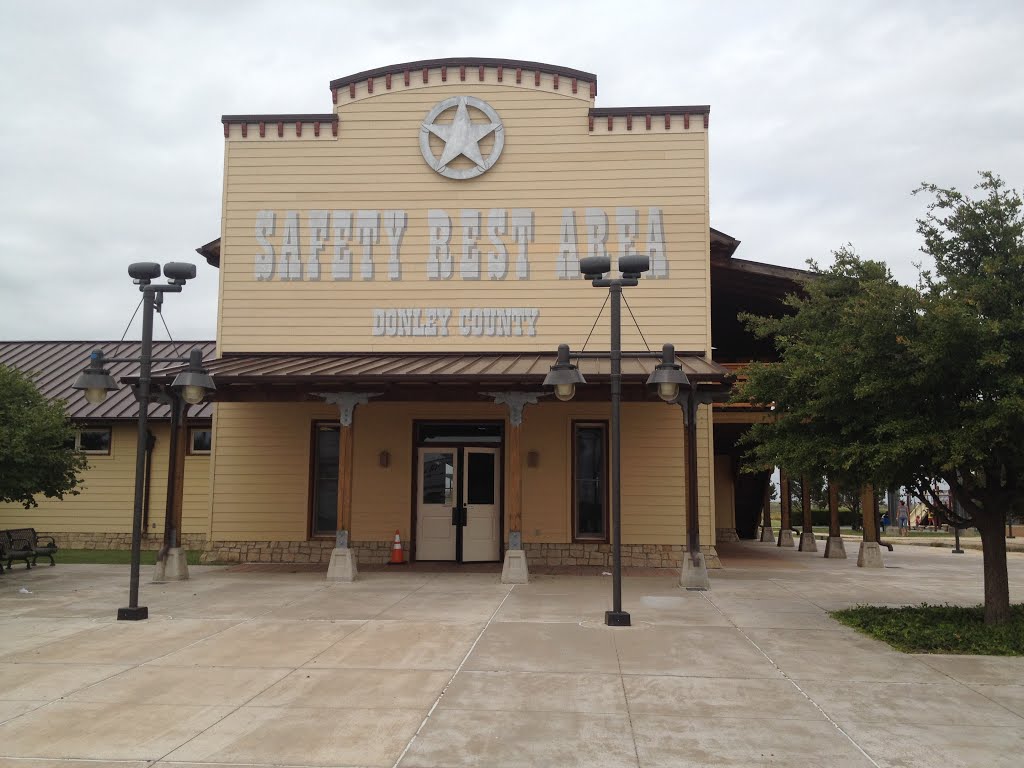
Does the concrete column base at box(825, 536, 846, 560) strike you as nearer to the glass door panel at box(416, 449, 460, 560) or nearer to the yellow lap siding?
the glass door panel at box(416, 449, 460, 560)

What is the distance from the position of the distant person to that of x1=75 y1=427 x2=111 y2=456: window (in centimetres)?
2947

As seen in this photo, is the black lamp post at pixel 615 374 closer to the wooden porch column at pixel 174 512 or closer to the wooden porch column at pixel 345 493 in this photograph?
the wooden porch column at pixel 345 493

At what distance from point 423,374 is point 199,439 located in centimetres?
1021

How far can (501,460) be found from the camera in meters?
17.2

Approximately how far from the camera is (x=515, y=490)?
47.0ft

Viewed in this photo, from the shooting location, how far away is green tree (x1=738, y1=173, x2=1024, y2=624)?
8.77 meters

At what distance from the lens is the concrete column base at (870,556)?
17516 mm

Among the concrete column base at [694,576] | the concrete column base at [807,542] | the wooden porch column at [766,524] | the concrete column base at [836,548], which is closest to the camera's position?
the concrete column base at [694,576]

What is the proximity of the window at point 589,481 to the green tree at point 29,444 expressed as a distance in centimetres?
966

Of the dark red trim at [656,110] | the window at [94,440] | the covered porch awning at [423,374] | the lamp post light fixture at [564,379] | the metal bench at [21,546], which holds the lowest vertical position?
the metal bench at [21,546]

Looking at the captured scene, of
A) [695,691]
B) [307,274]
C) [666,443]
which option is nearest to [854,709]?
[695,691]

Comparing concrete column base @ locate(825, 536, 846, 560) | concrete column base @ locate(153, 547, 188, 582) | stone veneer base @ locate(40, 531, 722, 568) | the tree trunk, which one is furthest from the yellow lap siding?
the tree trunk

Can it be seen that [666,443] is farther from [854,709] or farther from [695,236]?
[854,709]

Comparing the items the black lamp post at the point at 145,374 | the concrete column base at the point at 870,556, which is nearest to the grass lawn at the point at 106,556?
the black lamp post at the point at 145,374
